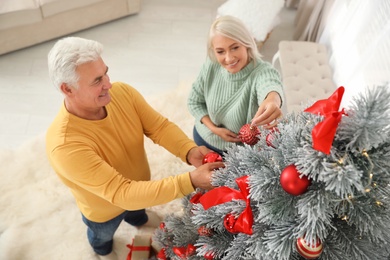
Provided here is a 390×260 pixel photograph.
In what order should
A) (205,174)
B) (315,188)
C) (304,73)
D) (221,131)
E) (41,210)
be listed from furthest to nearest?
(304,73) < (41,210) < (221,131) < (205,174) < (315,188)

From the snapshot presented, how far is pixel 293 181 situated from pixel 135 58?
105 inches

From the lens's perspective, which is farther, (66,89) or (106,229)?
(106,229)

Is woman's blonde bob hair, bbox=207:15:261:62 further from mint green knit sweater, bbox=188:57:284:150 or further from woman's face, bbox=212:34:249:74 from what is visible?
mint green knit sweater, bbox=188:57:284:150

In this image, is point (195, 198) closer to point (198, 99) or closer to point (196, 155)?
point (196, 155)

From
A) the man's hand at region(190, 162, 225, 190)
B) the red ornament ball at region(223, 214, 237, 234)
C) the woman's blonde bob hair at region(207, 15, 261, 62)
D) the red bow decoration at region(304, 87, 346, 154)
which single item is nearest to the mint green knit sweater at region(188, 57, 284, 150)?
the woman's blonde bob hair at region(207, 15, 261, 62)

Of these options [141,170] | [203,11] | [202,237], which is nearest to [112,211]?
[141,170]

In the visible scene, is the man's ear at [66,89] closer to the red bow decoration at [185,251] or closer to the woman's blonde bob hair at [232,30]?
the woman's blonde bob hair at [232,30]

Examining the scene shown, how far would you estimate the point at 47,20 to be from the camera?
3166 mm

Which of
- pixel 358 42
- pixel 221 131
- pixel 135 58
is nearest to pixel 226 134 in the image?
pixel 221 131

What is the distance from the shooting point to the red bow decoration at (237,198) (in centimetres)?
104

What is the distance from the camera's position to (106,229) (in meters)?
1.97

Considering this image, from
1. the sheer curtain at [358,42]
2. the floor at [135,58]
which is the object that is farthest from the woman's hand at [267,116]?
the floor at [135,58]

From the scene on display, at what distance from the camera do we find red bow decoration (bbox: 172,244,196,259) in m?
1.45

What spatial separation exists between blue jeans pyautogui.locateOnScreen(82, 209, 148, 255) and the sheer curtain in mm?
1429
